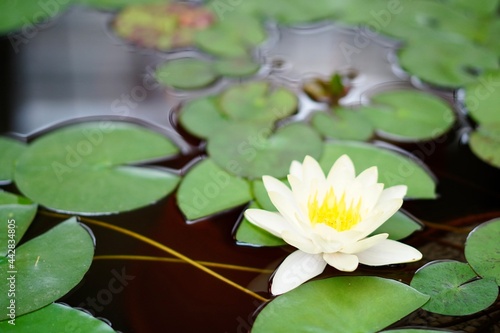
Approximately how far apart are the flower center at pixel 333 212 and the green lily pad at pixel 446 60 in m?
0.97

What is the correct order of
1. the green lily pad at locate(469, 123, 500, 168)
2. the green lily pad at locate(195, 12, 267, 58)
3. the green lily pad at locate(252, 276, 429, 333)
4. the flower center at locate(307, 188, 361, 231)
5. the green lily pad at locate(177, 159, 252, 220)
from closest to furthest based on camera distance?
the green lily pad at locate(252, 276, 429, 333) < the flower center at locate(307, 188, 361, 231) < the green lily pad at locate(177, 159, 252, 220) < the green lily pad at locate(469, 123, 500, 168) < the green lily pad at locate(195, 12, 267, 58)

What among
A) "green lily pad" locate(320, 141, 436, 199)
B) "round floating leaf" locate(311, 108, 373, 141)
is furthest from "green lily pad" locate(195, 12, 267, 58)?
"green lily pad" locate(320, 141, 436, 199)

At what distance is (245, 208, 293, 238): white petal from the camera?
1464mm

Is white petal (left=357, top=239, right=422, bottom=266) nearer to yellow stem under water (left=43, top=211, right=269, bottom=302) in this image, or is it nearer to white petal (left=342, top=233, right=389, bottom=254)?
white petal (left=342, top=233, right=389, bottom=254)

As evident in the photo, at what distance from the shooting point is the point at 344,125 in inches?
77.7

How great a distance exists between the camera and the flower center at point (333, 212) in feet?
4.71

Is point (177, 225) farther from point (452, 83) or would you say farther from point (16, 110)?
point (452, 83)

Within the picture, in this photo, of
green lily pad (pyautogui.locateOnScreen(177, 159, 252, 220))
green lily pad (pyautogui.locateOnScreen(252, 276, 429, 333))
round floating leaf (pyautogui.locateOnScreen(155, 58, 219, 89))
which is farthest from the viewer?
round floating leaf (pyautogui.locateOnScreen(155, 58, 219, 89))

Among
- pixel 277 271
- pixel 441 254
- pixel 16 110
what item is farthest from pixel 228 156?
pixel 16 110

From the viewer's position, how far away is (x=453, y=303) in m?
1.37

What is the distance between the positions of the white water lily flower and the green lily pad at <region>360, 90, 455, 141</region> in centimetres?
50

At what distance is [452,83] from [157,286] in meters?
1.38

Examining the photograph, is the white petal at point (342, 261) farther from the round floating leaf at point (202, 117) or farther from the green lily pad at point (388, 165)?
the round floating leaf at point (202, 117)

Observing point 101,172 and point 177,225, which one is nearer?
point 177,225
